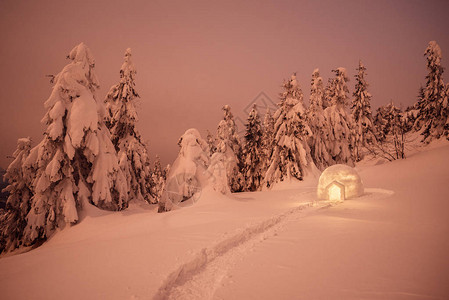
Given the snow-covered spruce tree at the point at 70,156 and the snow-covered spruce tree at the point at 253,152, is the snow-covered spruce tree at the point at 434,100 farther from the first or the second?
the snow-covered spruce tree at the point at 70,156

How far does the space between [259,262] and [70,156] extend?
11.4 metres

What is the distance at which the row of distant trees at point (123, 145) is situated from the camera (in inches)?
482

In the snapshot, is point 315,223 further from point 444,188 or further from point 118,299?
point 444,188

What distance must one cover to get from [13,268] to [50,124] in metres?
9.18

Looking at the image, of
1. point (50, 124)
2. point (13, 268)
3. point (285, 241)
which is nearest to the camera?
point (13, 268)

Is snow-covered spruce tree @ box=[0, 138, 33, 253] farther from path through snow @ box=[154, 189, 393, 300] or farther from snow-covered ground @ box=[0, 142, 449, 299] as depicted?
path through snow @ box=[154, 189, 393, 300]

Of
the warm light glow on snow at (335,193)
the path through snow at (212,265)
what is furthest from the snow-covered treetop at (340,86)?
the path through snow at (212,265)

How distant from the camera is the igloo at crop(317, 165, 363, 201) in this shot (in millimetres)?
13891

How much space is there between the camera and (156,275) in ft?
15.3

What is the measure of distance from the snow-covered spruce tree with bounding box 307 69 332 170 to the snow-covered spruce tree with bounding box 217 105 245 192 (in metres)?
10.2

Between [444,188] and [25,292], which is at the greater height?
[444,188]

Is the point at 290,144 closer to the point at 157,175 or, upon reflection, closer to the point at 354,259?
the point at 354,259

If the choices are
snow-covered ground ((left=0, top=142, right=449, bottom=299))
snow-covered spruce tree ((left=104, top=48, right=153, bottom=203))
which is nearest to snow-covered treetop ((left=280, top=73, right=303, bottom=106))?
snow-covered spruce tree ((left=104, top=48, right=153, bottom=203))

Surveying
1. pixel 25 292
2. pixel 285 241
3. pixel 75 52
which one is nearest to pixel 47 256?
pixel 25 292
